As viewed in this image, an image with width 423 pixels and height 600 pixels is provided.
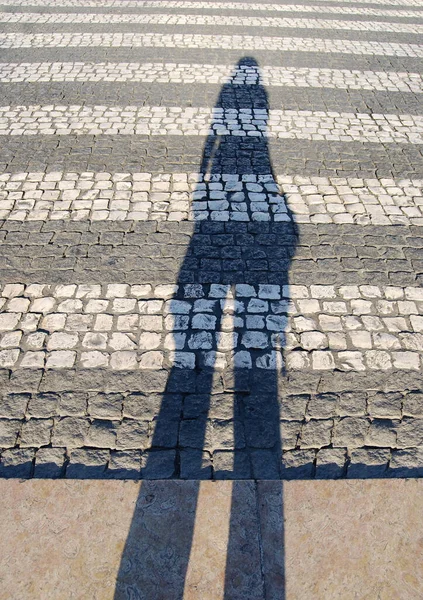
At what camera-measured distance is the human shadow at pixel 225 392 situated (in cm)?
321

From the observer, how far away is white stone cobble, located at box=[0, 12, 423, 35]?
12.0 m

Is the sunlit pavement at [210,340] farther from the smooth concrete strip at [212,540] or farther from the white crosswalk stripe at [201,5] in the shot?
the white crosswalk stripe at [201,5]

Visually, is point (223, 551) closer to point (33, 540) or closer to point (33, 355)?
point (33, 540)

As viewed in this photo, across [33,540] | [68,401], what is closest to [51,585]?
[33,540]

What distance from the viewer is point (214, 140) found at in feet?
25.2

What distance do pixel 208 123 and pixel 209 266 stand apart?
3860 millimetres

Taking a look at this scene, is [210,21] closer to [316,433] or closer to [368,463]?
[316,433]

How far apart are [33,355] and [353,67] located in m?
9.46

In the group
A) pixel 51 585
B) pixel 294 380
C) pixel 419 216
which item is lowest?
pixel 51 585

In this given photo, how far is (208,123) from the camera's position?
26.6 feet

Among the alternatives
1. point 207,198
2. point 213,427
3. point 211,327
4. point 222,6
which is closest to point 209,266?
point 211,327

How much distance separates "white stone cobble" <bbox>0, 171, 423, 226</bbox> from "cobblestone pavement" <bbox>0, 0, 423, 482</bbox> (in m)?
0.03

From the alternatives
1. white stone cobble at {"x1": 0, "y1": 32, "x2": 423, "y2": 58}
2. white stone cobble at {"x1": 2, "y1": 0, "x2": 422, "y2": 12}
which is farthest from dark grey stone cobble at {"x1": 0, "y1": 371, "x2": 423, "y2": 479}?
white stone cobble at {"x1": 2, "y1": 0, "x2": 422, "y2": 12}

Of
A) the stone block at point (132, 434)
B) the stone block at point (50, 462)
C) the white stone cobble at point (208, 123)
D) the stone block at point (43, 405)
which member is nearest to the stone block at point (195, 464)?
the stone block at point (132, 434)
